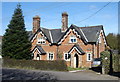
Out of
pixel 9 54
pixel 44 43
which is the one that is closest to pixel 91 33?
pixel 44 43

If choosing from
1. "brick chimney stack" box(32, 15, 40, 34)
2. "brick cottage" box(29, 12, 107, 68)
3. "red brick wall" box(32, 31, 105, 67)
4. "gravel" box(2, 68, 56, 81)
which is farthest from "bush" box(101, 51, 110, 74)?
"brick chimney stack" box(32, 15, 40, 34)

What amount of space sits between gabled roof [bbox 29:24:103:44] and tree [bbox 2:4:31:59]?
21.4 feet

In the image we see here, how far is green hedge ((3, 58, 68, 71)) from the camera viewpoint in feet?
90.0

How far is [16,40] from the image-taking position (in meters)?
33.5

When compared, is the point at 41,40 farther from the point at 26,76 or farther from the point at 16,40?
the point at 26,76

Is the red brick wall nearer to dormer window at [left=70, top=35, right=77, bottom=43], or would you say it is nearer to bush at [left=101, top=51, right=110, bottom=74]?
dormer window at [left=70, top=35, right=77, bottom=43]

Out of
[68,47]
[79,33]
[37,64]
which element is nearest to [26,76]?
[37,64]

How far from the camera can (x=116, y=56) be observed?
893 inches

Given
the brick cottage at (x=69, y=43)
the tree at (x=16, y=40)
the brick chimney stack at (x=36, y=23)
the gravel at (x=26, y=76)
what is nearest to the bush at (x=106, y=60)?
the gravel at (x=26, y=76)

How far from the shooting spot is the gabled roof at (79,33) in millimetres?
36062

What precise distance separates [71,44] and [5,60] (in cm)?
1288

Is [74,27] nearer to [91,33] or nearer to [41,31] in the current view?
[91,33]

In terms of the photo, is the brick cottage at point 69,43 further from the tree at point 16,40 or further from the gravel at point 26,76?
the gravel at point 26,76

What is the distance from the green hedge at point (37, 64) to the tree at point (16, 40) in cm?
182
